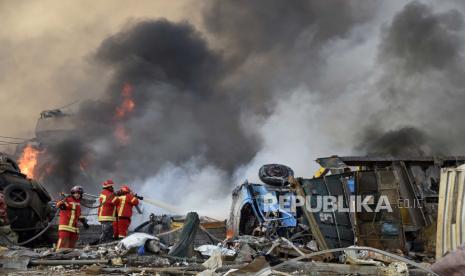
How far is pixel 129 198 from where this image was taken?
9266mm

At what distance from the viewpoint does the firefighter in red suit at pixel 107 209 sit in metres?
9.28

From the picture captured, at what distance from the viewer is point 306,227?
373 inches

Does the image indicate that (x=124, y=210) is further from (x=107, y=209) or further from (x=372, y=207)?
(x=372, y=207)

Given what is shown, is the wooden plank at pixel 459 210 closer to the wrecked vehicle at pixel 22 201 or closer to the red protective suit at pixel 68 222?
the red protective suit at pixel 68 222

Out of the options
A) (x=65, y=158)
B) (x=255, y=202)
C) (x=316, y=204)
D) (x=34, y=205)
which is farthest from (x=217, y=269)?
(x=65, y=158)

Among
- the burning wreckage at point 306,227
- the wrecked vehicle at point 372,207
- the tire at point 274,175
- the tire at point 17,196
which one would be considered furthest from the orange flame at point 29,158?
the wrecked vehicle at point 372,207

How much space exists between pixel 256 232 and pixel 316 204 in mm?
2113

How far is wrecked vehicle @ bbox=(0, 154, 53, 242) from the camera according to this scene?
1065 centimetres

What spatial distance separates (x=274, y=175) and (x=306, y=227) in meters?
2.04

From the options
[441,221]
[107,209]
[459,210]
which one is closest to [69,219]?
[107,209]

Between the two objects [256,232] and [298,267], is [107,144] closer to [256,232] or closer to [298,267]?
[256,232]

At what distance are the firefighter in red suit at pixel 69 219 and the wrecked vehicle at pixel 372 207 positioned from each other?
375 cm

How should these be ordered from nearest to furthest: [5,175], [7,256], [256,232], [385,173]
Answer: [7,256], [385,173], [256,232], [5,175]

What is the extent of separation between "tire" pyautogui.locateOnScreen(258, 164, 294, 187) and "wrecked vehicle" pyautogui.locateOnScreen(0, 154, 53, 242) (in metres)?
5.44
